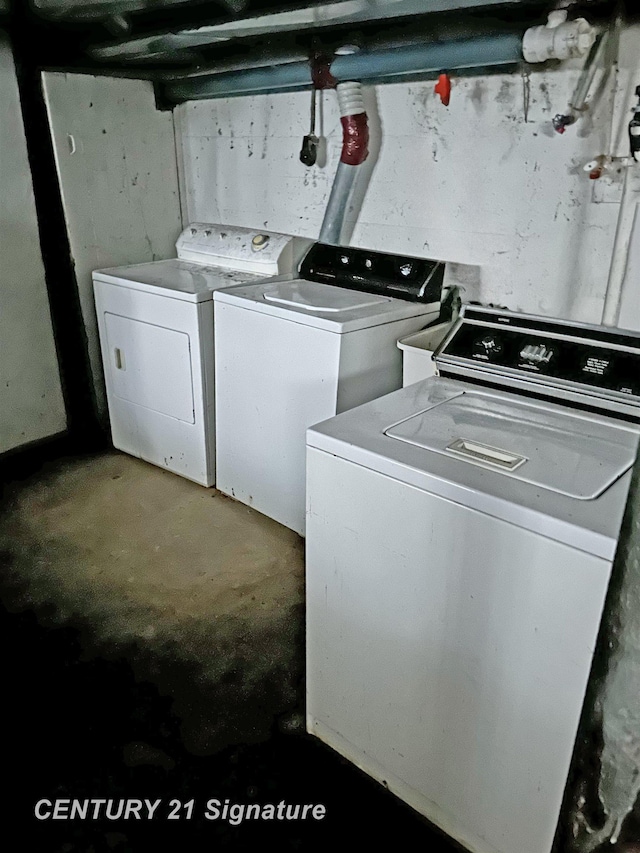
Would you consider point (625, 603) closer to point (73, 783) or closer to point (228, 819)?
point (228, 819)

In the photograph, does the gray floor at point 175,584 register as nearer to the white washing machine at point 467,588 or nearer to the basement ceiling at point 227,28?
the white washing machine at point 467,588

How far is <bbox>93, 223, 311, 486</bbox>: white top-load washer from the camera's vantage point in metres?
2.51

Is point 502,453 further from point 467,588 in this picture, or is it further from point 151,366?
point 151,366

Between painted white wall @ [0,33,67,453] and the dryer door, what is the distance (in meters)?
0.30

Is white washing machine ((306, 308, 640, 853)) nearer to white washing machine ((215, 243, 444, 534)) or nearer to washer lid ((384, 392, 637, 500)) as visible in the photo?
washer lid ((384, 392, 637, 500))

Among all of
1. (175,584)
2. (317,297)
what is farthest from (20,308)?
(175,584)

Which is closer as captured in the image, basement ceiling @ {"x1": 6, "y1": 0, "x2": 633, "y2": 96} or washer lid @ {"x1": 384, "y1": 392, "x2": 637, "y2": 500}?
washer lid @ {"x1": 384, "y1": 392, "x2": 637, "y2": 500}

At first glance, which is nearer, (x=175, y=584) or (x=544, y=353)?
(x=544, y=353)

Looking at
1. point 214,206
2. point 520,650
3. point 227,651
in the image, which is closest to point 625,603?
point 520,650

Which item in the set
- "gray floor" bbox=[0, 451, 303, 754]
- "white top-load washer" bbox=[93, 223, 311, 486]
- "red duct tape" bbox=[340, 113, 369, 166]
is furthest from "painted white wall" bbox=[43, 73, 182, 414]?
"red duct tape" bbox=[340, 113, 369, 166]

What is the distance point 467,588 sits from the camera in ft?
3.76

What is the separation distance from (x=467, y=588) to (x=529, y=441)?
1.27 ft

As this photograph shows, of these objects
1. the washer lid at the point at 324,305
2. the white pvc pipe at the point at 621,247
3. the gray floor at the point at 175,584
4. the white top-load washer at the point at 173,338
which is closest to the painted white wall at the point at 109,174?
the white top-load washer at the point at 173,338

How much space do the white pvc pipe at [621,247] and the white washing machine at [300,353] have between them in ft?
2.02
